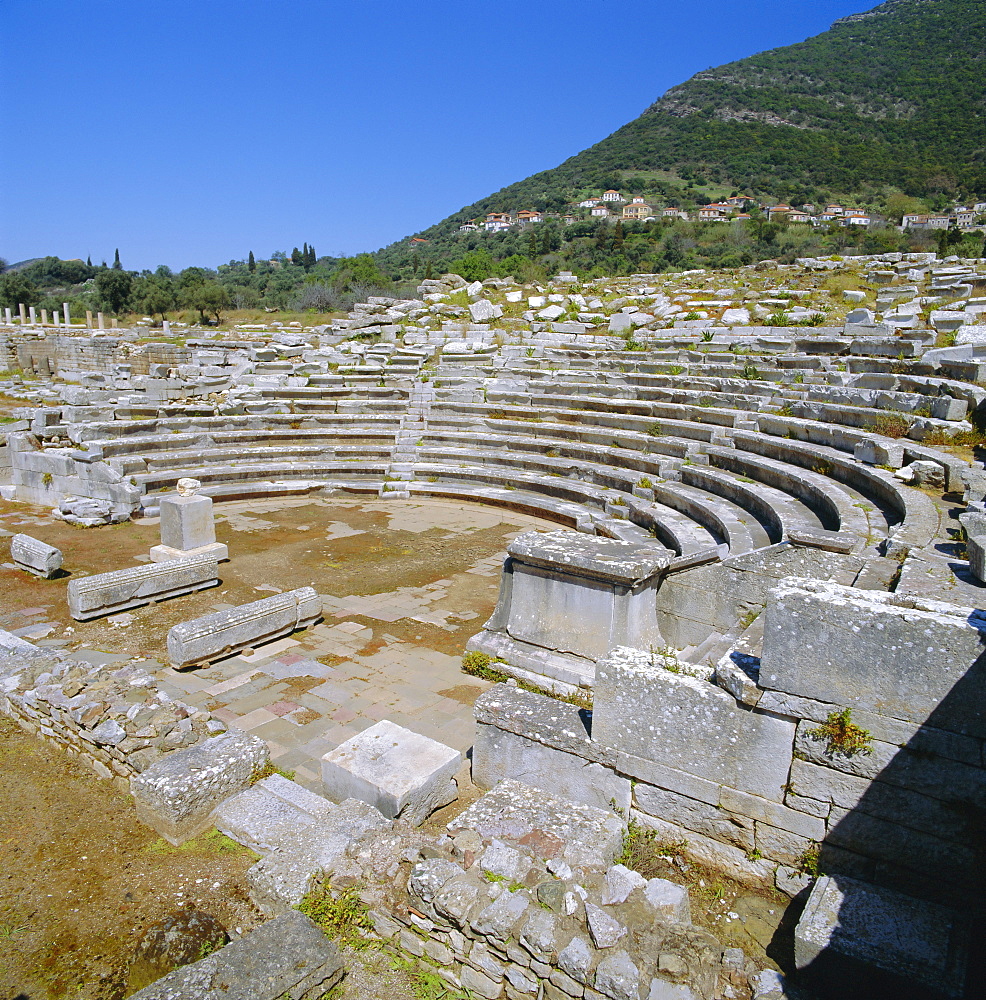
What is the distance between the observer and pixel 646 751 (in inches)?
151

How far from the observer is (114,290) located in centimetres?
4284

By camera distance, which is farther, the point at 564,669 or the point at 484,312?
the point at 484,312

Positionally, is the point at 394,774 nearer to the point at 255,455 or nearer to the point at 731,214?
the point at 255,455

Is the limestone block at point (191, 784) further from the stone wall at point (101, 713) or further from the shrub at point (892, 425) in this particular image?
the shrub at point (892, 425)

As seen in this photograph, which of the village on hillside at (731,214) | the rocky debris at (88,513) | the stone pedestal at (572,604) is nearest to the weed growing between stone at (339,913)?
the stone pedestal at (572,604)

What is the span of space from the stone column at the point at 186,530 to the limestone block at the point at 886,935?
7.90 meters

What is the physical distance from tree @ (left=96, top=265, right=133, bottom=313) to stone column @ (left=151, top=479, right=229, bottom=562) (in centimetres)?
4095

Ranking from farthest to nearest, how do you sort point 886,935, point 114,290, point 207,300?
point 114,290, point 207,300, point 886,935

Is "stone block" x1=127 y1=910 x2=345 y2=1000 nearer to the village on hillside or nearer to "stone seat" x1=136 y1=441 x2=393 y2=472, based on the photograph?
"stone seat" x1=136 y1=441 x2=393 y2=472

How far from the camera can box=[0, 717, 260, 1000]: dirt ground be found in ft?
10.7

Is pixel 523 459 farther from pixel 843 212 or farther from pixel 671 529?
pixel 843 212

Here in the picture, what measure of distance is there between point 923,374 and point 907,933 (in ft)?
37.5

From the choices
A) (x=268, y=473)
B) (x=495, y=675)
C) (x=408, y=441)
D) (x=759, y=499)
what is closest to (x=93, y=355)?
(x=268, y=473)

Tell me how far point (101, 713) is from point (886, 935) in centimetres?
501
